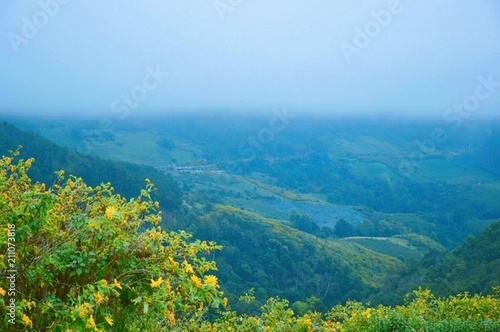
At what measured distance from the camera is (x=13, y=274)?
158 inches

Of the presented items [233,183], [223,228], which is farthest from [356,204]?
[223,228]

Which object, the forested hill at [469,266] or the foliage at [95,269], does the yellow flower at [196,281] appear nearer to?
the foliage at [95,269]

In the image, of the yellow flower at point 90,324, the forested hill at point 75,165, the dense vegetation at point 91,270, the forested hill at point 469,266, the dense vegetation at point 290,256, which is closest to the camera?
the yellow flower at point 90,324

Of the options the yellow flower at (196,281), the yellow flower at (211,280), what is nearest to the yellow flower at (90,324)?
the yellow flower at (196,281)

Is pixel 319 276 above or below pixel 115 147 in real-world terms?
below

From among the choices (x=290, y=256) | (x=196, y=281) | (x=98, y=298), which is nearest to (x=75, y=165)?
(x=290, y=256)

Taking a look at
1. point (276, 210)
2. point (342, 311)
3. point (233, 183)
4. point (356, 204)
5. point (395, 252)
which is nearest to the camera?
point (342, 311)

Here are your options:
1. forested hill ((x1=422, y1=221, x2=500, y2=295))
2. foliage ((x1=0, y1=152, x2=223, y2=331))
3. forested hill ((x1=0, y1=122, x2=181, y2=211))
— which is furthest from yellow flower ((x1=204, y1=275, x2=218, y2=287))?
forested hill ((x1=0, y1=122, x2=181, y2=211))

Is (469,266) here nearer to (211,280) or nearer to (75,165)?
(211,280)

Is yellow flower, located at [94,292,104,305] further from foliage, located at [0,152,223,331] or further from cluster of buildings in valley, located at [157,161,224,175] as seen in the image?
cluster of buildings in valley, located at [157,161,224,175]

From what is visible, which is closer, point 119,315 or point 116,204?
point 119,315

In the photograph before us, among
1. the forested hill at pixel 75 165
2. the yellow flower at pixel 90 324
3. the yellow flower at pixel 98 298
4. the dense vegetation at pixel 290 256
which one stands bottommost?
the dense vegetation at pixel 290 256

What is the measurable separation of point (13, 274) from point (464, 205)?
494 ft

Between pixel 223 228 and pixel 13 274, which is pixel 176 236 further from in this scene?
pixel 223 228
